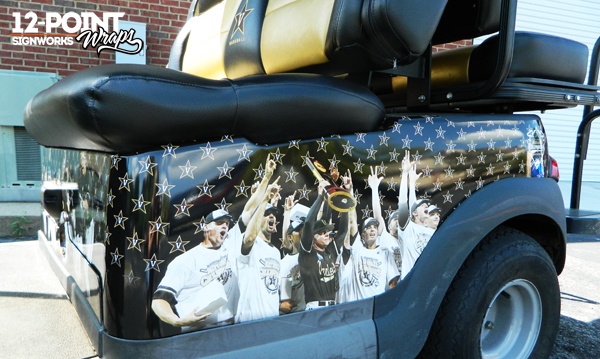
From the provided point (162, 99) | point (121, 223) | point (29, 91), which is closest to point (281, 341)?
point (121, 223)

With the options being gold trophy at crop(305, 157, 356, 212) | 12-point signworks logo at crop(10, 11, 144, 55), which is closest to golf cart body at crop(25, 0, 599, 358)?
gold trophy at crop(305, 157, 356, 212)

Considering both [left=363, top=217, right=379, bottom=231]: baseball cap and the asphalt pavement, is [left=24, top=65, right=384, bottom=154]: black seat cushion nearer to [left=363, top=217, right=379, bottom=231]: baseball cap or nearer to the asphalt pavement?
[left=363, top=217, right=379, bottom=231]: baseball cap

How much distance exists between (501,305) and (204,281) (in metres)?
1.44

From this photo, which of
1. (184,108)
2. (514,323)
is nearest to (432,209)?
(514,323)

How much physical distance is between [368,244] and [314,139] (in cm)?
39

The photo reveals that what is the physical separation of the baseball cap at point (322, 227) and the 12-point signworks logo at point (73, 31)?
474 cm

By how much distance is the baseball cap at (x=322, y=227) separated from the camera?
140 centimetres

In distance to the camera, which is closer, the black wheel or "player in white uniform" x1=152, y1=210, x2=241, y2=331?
"player in white uniform" x1=152, y1=210, x2=241, y2=331

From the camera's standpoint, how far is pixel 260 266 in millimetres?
1292

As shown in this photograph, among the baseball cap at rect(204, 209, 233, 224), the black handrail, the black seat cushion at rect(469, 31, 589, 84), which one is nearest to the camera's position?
the baseball cap at rect(204, 209, 233, 224)

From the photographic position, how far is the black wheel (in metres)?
1.75

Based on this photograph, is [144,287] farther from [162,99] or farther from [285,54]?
[285,54]

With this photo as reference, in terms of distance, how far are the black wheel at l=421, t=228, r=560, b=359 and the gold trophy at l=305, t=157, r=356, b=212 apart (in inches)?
25.1

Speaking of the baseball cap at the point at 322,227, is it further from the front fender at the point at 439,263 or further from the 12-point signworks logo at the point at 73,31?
the 12-point signworks logo at the point at 73,31
